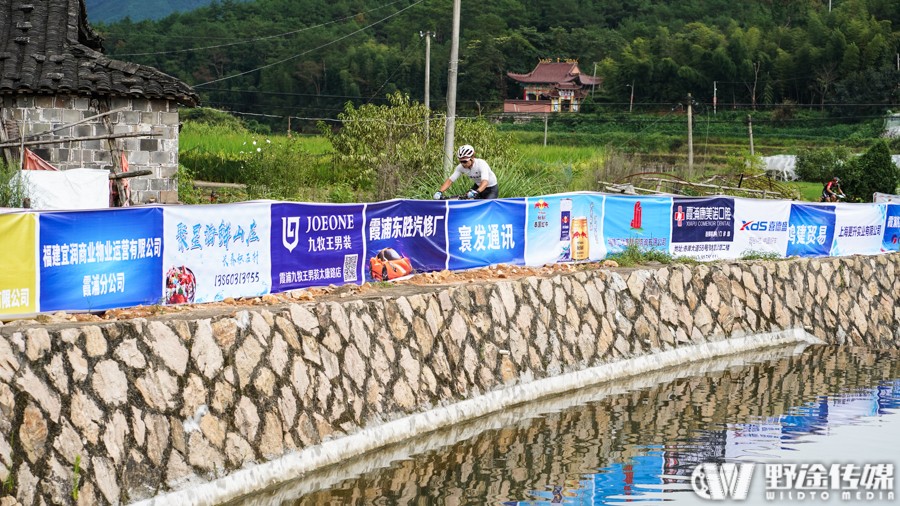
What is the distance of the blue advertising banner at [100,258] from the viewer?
1218 centimetres

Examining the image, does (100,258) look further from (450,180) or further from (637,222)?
(637,222)

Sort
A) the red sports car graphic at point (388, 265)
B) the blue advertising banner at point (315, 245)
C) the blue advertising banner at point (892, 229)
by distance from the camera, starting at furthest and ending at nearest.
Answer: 1. the blue advertising banner at point (892, 229)
2. the red sports car graphic at point (388, 265)
3. the blue advertising banner at point (315, 245)

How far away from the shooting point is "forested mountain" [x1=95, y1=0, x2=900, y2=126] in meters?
93.7

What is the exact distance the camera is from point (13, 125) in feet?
68.3

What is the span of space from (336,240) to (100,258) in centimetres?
418

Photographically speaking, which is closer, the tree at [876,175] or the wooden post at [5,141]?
the wooden post at [5,141]

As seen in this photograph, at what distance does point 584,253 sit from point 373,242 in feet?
19.0

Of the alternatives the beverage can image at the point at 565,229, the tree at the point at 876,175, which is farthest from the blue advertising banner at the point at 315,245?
the tree at the point at 876,175

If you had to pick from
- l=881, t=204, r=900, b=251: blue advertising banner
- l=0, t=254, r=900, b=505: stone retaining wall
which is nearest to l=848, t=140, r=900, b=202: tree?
l=881, t=204, r=900, b=251: blue advertising banner

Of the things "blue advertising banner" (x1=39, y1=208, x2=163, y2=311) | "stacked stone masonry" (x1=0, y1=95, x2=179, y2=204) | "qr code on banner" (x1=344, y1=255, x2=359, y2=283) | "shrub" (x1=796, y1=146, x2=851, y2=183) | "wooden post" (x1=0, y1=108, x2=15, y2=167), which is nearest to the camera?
"blue advertising banner" (x1=39, y1=208, x2=163, y2=311)

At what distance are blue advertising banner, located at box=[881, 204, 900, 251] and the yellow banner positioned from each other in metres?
22.4

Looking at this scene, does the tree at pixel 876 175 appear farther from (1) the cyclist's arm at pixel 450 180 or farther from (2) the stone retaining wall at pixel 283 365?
(1) the cyclist's arm at pixel 450 180

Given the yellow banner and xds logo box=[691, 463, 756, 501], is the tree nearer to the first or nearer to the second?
xds logo box=[691, 463, 756, 501]

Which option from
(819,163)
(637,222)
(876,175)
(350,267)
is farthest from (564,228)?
(819,163)
